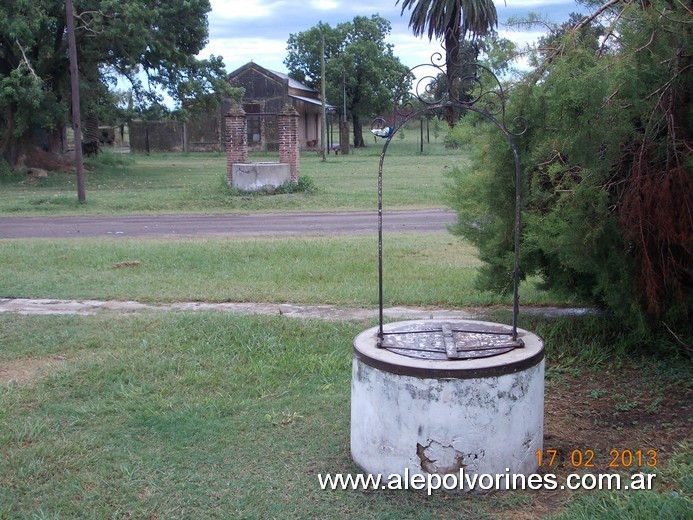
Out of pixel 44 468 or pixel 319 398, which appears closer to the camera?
pixel 44 468

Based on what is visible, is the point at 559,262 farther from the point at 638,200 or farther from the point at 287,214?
the point at 287,214

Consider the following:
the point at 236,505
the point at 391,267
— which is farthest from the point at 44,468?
the point at 391,267

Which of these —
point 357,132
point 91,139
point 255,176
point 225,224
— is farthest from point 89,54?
point 357,132

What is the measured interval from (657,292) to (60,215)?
15263 mm

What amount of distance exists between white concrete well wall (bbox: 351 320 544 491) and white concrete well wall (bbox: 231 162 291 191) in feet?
55.3

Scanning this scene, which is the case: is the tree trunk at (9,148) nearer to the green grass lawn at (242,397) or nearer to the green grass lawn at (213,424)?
the green grass lawn at (242,397)

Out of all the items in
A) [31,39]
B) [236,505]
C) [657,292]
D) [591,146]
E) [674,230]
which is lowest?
[236,505]

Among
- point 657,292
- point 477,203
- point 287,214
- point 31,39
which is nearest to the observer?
point 657,292

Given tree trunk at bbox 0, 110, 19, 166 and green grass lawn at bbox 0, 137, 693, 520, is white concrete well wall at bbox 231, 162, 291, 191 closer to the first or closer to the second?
green grass lawn at bbox 0, 137, 693, 520

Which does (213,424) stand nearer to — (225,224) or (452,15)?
(225,224)

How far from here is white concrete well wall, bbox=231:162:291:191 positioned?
20500 mm

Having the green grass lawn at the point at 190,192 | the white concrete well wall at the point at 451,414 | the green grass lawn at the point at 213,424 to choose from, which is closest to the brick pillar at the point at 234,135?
the green grass lawn at the point at 190,192

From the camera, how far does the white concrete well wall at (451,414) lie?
385 centimetres

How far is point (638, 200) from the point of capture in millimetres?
4875
